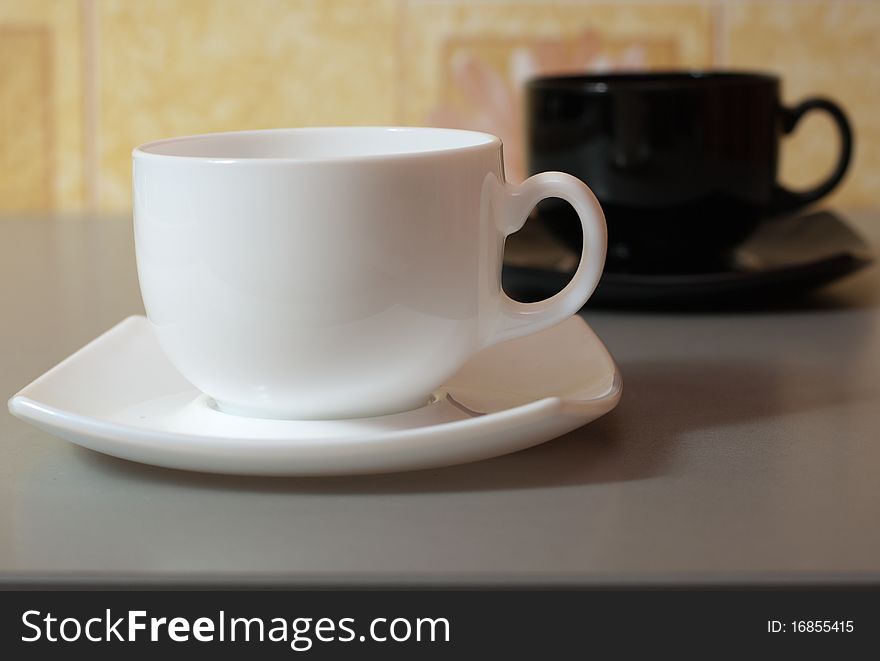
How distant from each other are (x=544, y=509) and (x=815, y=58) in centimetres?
104

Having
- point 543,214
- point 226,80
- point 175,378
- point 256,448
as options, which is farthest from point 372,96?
point 256,448

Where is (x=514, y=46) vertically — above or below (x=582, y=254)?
above

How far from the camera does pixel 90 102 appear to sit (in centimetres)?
123

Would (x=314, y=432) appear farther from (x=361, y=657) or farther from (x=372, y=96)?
(x=372, y=96)

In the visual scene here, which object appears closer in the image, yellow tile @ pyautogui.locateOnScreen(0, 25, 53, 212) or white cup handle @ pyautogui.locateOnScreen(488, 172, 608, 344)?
white cup handle @ pyautogui.locateOnScreen(488, 172, 608, 344)

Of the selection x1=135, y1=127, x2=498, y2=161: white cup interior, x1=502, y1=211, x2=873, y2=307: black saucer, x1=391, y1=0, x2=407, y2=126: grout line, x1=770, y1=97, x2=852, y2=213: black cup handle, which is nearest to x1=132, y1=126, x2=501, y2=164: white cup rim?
x1=135, y1=127, x2=498, y2=161: white cup interior

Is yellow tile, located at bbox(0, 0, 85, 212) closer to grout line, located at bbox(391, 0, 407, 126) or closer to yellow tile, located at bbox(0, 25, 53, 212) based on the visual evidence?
yellow tile, located at bbox(0, 25, 53, 212)

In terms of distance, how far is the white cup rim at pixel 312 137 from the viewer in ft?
1.05

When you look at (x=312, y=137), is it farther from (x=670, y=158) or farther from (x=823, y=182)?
(x=823, y=182)

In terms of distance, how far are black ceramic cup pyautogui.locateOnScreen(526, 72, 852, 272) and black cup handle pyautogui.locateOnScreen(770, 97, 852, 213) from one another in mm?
12

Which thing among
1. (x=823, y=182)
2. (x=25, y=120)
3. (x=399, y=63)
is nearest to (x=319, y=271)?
(x=823, y=182)

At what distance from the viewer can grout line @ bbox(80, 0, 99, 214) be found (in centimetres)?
120

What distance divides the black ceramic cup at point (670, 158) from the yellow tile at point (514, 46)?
60 cm

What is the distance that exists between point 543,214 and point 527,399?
9.6 inches
